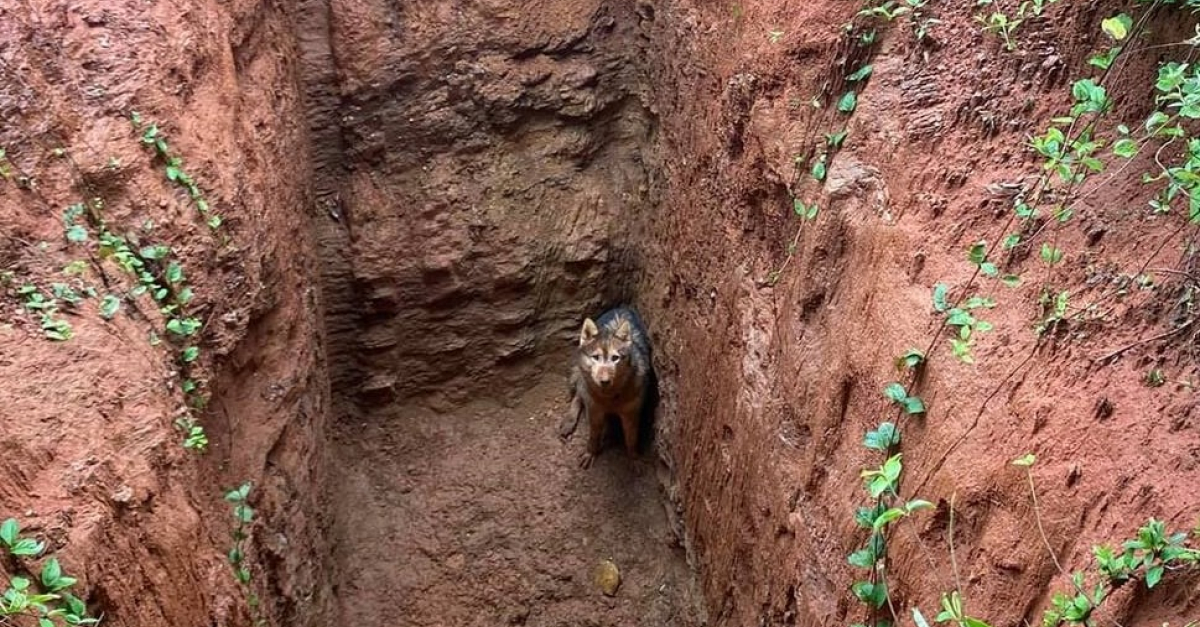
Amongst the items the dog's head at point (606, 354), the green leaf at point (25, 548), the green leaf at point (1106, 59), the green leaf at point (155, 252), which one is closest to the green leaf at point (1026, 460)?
the green leaf at point (1106, 59)

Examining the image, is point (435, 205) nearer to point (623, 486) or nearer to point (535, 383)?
point (535, 383)

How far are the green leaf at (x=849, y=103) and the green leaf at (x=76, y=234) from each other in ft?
9.61

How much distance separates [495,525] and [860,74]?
148 inches

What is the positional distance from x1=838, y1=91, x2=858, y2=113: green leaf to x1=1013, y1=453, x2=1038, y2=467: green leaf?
1.70 metres

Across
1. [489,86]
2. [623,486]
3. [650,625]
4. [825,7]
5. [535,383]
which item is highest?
[825,7]

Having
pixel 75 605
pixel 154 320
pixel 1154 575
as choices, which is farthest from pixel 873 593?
pixel 154 320

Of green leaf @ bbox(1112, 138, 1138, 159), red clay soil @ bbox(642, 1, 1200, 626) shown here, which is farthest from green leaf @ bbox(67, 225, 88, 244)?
green leaf @ bbox(1112, 138, 1138, 159)

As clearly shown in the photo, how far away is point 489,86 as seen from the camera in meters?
6.34

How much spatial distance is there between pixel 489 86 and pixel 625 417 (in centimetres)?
220

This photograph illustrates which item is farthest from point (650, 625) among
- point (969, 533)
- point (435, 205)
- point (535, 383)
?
point (969, 533)

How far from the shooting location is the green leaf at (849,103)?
406 cm

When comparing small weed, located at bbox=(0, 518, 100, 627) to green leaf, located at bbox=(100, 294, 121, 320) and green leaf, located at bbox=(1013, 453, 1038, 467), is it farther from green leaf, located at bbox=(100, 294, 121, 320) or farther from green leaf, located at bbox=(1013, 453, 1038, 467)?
green leaf, located at bbox=(1013, 453, 1038, 467)

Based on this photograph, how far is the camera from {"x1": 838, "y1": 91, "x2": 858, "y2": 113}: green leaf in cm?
406

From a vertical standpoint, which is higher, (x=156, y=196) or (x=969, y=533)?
(x=156, y=196)
